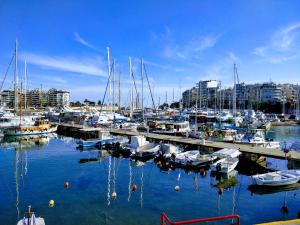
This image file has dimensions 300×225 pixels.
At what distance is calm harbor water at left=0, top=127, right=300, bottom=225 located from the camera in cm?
1694

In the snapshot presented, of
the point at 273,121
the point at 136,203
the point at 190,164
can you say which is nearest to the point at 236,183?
the point at 190,164

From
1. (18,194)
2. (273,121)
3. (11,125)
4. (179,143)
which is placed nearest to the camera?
(18,194)

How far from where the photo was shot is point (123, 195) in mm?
Answer: 20484

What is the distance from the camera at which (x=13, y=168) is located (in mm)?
29000

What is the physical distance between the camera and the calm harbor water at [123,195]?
16938 mm

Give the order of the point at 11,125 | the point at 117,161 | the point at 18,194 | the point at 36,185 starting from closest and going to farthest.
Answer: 1. the point at 18,194
2. the point at 36,185
3. the point at 117,161
4. the point at 11,125

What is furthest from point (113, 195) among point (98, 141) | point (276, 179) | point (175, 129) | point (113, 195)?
point (175, 129)

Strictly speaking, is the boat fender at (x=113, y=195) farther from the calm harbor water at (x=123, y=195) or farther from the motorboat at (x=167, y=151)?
the motorboat at (x=167, y=151)

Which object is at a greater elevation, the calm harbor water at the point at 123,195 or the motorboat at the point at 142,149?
the motorboat at the point at 142,149

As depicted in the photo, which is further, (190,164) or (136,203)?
(190,164)

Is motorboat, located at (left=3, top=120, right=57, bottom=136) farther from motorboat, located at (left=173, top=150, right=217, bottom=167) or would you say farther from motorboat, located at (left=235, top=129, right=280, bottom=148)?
motorboat, located at (left=235, top=129, right=280, bottom=148)

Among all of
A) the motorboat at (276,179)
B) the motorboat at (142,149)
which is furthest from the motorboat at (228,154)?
the motorboat at (142,149)

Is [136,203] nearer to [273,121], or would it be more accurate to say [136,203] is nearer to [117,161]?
[117,161]

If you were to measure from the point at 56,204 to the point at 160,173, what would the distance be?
36.0 ft
